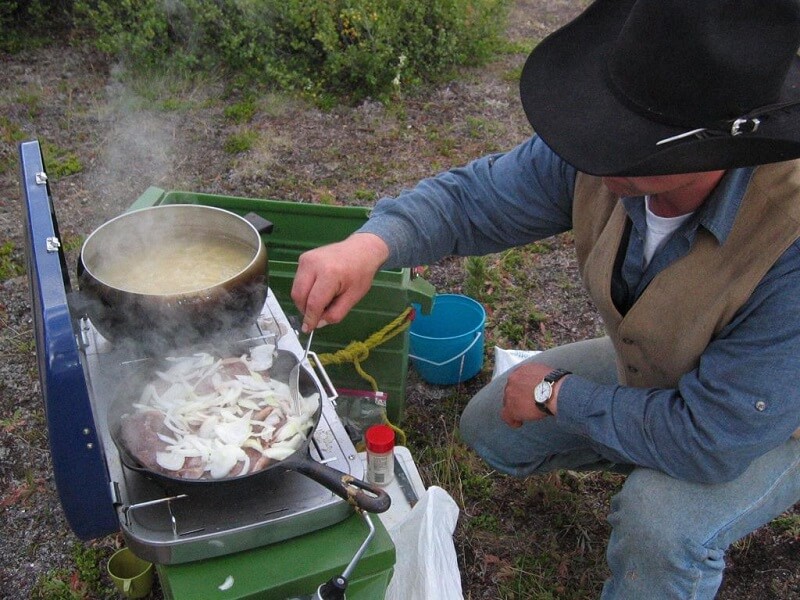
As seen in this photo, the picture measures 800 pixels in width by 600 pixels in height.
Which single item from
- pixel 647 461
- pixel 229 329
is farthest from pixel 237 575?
pixel 647 461

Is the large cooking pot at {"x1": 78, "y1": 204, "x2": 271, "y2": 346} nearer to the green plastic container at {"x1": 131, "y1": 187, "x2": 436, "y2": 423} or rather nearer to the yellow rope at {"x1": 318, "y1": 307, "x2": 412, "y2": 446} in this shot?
the green plastic container at {"x1": 131, "y1": 187, "x2": 436, "y2": 423}

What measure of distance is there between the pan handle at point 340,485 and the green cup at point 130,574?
1021 millimetres

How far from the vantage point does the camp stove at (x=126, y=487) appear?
5.14 ft

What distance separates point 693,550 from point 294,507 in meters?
1.14

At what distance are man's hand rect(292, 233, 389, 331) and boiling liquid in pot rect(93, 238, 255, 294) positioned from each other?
9.1 inches

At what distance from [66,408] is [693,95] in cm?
156

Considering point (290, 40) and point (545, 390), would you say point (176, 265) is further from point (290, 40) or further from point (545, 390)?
point (290, 40)

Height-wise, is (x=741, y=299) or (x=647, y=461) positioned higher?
(x=741, y=299)

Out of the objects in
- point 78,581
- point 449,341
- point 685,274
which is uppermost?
point 685,274

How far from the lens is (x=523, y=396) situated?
7.57ft

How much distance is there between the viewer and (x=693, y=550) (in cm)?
200

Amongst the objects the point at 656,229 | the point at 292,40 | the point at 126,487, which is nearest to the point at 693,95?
the point at 656,229

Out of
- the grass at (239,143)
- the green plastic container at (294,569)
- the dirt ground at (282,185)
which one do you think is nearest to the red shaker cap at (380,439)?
the green plastic container at (294,569)

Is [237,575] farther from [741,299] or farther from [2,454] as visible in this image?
[2,454]
